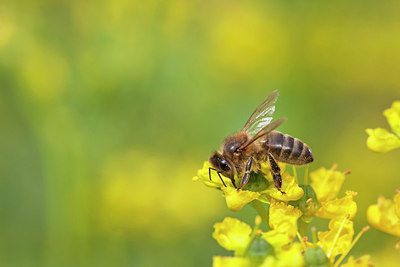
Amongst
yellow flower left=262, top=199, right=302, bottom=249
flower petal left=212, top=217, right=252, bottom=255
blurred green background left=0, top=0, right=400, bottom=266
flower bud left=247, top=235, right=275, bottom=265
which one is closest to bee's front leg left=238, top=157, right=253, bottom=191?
yellow flower left=262, top=199, right=302, bottom=249

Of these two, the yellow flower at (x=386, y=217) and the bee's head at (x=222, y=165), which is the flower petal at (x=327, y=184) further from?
the bee's head at (x=222, y=165)

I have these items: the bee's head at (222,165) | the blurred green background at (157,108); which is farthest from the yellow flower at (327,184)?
the blurred green background at (157,108)

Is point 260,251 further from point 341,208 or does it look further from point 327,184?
point 327,184

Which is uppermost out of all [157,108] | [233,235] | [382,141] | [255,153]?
[382,141]

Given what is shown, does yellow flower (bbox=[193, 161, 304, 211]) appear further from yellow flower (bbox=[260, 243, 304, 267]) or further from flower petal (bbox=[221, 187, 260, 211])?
yellow flower (bbox=[260, 243, 304, 267])

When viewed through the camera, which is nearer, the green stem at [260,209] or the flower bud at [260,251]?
the flower bud at [260,251]

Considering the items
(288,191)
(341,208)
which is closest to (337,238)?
(341,208)

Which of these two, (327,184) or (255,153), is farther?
(255,153)
